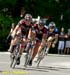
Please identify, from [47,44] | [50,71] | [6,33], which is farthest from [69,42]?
[50,71]

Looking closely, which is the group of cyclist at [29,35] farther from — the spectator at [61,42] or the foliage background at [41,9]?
the foliage background at [41,9]

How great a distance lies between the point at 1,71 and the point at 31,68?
1495 mm

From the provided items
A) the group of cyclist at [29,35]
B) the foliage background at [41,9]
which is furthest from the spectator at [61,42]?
the group of cyclist at [29,35]

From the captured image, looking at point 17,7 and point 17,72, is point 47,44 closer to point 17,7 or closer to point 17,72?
point 17,72

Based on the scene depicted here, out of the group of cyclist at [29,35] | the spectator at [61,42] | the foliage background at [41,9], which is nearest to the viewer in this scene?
the group of cyclist at [29,35]

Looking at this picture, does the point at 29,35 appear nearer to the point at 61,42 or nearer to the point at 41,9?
the point at 61,42

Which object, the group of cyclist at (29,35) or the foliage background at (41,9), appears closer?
the group of cyclist at (29,35)

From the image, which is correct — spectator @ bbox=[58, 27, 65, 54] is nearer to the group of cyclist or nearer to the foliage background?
the foliage background

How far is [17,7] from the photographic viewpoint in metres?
29.5

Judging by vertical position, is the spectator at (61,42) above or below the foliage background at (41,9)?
below

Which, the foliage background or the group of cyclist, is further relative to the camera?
the foliage background

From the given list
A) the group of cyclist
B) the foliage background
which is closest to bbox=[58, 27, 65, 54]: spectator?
the foliage background

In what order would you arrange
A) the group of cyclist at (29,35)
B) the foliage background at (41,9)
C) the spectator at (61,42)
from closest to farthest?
the group of cyclist at (29,35)
the spectator at (61,42)
the foliage background at (41,9)

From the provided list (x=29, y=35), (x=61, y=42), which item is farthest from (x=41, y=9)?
(x=29, y=35)
